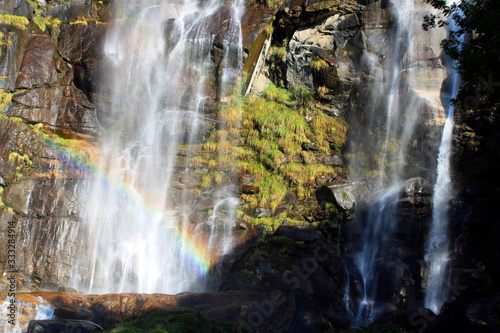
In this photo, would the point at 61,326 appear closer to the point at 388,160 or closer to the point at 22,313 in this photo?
the point at 22,313

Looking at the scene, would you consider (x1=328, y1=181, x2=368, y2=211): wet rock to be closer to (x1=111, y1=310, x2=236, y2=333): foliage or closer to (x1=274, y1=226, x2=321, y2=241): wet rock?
(x1=274, y1=226, x2=321, y2=241): wet rock

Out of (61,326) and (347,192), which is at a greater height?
(347,192)

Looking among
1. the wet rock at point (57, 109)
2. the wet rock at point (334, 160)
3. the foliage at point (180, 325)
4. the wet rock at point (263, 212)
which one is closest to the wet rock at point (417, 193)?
the wet rock at point (334, 160)

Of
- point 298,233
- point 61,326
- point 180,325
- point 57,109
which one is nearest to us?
point 180,325

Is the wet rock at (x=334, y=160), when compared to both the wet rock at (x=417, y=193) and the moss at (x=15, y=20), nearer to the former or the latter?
the wet rock at (x=417, y=193)

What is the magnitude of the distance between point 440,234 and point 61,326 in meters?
11.0

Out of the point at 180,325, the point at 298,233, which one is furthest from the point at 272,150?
the point at 180,325

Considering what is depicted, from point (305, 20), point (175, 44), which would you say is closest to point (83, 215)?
point (175, 44)

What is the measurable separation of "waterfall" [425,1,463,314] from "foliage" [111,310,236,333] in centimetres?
636

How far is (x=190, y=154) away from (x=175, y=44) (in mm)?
5720

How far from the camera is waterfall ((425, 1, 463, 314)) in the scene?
11.0 meters

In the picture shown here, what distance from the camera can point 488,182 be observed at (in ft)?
38.4

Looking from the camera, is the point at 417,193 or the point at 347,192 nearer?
the point at 417,193

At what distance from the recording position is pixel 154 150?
52.1 feet
